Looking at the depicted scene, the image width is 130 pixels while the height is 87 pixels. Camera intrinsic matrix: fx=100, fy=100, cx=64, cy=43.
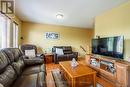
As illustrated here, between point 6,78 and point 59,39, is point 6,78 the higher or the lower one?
the lower one

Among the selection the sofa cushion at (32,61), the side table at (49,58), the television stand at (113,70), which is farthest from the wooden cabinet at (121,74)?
the side table at (49,58)

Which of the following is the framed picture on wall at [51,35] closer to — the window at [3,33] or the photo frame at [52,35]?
the photo frame at [52,35]

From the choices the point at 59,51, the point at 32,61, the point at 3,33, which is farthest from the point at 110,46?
the point at 3,33

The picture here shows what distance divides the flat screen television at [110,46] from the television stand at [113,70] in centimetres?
22

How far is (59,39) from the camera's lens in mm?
6332

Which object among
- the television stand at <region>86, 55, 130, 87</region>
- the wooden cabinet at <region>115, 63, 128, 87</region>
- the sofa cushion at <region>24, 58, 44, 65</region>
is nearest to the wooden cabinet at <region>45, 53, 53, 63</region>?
the sofa cushion at <region>24, 58, 44, 65</region>

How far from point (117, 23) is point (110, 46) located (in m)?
0.81

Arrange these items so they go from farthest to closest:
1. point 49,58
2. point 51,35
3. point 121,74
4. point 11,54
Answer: point 51,35, point 49,58, point 121,74, point 11,54

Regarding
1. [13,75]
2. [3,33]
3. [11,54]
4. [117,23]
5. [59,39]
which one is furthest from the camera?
[59,39]

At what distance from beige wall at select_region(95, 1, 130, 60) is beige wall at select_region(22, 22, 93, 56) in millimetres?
2595

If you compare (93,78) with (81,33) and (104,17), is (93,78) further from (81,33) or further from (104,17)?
(81,33)

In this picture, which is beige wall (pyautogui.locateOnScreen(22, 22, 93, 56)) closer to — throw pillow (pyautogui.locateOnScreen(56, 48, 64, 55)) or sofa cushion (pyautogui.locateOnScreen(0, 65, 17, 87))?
throw pillow (pyautogui.locateOnScreen(56, 48, 64, 55))

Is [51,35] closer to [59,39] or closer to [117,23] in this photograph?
[59,39]

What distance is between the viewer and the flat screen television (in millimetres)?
2771
